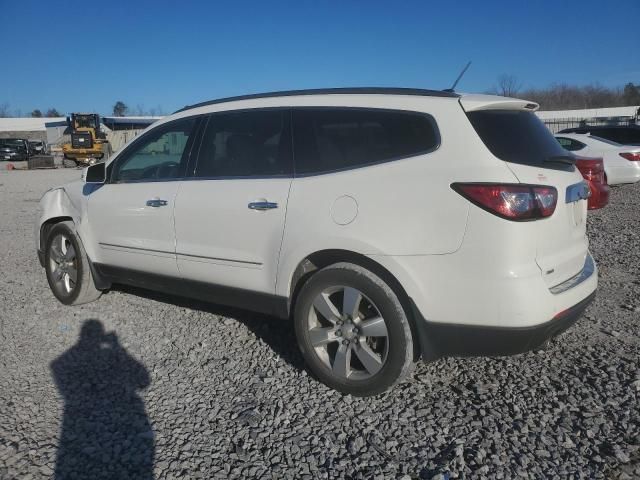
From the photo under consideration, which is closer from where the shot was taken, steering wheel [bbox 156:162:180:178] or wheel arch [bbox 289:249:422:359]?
wheel arch [bbox 289:249:422:359]

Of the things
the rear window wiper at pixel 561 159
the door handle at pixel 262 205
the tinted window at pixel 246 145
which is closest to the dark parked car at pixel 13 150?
the tinted window at pixel 246 145

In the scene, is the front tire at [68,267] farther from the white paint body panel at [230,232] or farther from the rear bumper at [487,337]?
the rear bumper at [487,337]

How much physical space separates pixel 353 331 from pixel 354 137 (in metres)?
1.16

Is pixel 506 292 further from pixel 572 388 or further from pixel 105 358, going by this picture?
pixel 105 358

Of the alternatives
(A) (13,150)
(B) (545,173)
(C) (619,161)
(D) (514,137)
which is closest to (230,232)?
(D) (514,137)

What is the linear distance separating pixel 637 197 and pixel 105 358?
12.0m

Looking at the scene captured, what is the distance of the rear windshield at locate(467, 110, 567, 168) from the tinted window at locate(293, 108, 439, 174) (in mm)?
278

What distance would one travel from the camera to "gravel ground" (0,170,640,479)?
255cm

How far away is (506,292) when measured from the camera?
8.63ft

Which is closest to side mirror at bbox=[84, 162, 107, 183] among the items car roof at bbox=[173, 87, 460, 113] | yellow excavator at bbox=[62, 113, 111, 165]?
car roof at bbox=[173, 87, 460, 113]

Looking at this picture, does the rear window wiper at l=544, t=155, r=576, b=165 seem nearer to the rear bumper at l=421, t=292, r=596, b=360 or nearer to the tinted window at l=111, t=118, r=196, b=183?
the rear bumper at l=421, t=292, r=596, b=360

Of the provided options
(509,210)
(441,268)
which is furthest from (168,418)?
(509,210)

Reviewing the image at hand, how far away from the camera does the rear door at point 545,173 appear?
9.02ft

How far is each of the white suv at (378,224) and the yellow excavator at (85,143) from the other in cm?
3113
